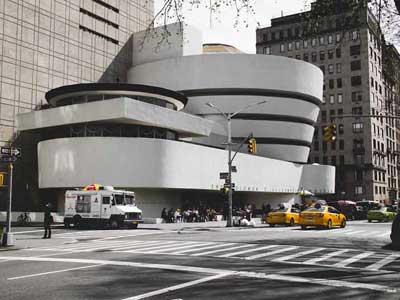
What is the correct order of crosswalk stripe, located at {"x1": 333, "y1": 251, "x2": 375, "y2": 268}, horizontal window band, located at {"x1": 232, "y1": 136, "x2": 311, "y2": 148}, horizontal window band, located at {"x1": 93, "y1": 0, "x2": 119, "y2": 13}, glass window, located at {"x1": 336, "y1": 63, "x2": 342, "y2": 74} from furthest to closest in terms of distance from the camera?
glass window, located at {"x1": 336, "y1": 63, "x2": 342, "y2": 74}, horizontal window band, located at {"x1": 232, "y1": 136, "x2": 311, "y2": 148}, horizontal window band, located at {"x1": 93, "y1": 0, "x2": 119, "y2": 13}, crosswalk stripe, located at {"x1": 333, "y1": 251, "x2": 375, "y2": 268}

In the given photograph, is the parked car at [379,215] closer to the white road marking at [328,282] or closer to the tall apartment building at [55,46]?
the tall apartment building at [55,46]

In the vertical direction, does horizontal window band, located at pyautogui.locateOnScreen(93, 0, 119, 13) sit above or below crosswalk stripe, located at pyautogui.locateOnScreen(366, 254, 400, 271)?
above

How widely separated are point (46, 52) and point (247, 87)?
90.4 ft

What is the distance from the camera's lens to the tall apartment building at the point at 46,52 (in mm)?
49750

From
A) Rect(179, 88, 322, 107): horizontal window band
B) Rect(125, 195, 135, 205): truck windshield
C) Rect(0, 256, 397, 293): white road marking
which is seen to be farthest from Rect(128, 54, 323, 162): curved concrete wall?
Rect(0, 256, 397, 293): white road marking

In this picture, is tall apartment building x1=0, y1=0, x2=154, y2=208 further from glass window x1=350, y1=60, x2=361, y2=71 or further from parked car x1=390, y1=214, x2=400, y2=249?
glass window x1=350, y1=60, x2=361, y2=71

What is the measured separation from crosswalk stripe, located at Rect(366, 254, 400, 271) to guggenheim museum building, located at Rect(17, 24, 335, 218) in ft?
47.0

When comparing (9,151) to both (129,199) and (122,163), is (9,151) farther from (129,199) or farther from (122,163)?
(122,163)

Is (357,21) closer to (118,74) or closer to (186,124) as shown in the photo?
(186,124)

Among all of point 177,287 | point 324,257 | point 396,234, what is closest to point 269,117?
point 396,234

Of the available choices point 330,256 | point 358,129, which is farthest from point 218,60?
point 330,256

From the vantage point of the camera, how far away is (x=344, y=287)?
29.3ft

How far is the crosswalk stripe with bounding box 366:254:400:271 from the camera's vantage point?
38.4 feet

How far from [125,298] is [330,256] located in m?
8.02
